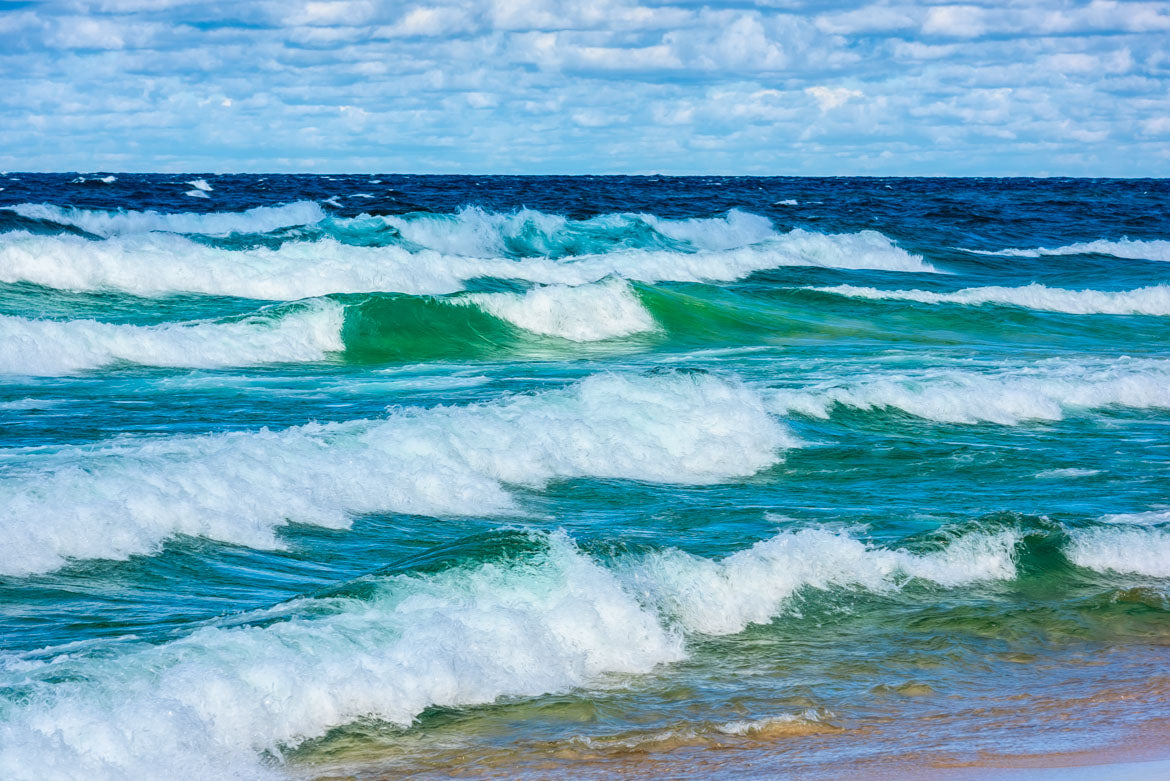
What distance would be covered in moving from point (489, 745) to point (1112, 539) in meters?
5.12

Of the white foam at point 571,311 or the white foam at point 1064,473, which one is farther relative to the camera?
the white foam at point 571,311

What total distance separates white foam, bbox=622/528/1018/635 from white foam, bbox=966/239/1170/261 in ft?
101

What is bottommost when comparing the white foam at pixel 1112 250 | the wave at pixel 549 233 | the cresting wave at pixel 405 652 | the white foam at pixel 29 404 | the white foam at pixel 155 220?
the cresting wave at pixel 405 652

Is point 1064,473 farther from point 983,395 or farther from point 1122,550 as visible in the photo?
point 983,395

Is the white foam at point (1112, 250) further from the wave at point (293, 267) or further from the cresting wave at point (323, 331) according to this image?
the cresting wave at point (323, 331)

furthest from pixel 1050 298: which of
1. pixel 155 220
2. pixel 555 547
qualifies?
pixel 155 220

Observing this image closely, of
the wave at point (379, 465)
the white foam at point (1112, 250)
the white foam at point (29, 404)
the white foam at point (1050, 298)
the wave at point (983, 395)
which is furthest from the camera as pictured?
the white foam at point (1112, 250)

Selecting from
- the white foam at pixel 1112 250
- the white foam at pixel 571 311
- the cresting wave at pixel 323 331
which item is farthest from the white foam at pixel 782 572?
the white foam at pixel 1112 250

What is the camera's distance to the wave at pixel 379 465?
26.5 ft

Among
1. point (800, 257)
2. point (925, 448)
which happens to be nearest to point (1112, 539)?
point (925, 448)

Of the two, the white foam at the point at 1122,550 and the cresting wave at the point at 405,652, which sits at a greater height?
the cresting wave at the point at 405,652

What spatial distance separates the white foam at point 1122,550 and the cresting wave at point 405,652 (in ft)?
1.89

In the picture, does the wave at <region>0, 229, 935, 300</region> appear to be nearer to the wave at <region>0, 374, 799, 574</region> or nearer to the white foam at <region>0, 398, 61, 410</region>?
the white foam at <region>0, 398, 61, 410</region>

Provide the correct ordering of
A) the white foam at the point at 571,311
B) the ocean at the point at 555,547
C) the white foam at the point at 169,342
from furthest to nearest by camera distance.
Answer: the white foam at the point at 571,311 < the white foam at the point at 169,342 < the ocean at the point at 555,547
